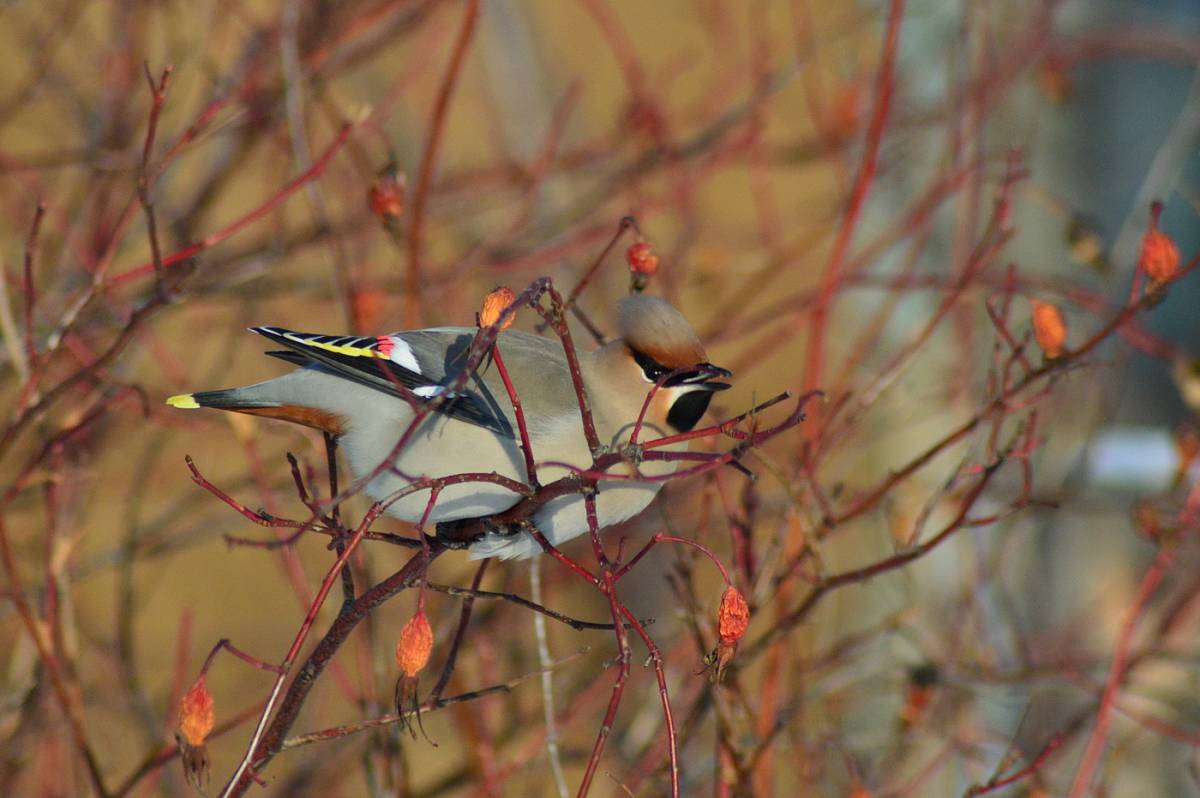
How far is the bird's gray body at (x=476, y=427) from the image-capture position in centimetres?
234

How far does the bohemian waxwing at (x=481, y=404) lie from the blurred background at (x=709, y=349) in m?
0.23

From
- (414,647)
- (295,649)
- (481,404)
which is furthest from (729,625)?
(481,404)

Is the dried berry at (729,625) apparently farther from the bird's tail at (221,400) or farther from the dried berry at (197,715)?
the bird's tail at (221,400)

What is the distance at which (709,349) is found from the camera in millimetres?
5109

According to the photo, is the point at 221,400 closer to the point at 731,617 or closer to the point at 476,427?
the point at 476,427

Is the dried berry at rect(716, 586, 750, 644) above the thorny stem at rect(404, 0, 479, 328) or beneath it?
beneath

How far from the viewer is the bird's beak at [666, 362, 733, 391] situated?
2.22m

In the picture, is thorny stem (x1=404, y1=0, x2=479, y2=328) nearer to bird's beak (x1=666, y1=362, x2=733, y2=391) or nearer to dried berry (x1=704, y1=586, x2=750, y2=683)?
bird's beak (x1=666, y1=362, x2=733, y2=391)

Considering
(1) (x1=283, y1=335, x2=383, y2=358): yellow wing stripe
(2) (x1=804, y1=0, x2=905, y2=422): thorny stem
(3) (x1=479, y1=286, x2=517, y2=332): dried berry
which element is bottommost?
(3) (x1=479, y1=286, x2=517, y2=332): dried berry

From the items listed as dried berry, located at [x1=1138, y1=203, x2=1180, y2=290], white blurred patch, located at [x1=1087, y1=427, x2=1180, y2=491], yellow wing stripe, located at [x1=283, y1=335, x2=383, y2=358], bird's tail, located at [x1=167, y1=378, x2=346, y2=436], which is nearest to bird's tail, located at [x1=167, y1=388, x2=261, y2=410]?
bird's tail, located at [x1=167, y1=378, x2=346, y2=436]

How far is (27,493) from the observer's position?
3637mm

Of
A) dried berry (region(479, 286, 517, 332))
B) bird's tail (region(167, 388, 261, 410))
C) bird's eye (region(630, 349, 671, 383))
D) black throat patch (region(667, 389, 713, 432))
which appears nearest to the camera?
dried berry (region(479, 286, 517, 332))

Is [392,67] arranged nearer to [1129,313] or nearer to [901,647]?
[901,647]

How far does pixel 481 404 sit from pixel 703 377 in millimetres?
412
